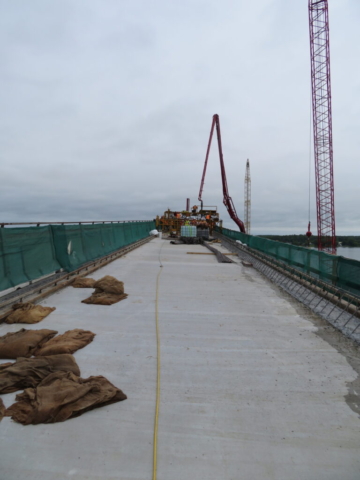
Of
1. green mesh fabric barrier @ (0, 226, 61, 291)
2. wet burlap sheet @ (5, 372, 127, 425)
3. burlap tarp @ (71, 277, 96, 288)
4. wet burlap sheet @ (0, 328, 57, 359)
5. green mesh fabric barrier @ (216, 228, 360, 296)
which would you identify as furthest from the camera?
burlap tarp @ (71, 277, 96, 288)

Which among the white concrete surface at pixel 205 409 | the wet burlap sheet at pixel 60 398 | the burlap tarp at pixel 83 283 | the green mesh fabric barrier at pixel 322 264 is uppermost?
the green mesh fabric barrier at pixel 322 264

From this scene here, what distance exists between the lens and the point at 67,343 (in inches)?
193

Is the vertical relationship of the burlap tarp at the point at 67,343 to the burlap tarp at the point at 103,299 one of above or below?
below

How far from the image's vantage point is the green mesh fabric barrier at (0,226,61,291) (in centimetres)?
736

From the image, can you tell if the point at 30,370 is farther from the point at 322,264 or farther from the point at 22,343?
the point at 322,264

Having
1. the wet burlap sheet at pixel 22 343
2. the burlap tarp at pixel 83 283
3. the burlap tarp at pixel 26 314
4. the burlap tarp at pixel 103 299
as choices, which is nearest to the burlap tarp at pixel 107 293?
the burlap tarp at pixel 103 299

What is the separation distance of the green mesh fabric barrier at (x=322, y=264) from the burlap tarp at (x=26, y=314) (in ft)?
22.7

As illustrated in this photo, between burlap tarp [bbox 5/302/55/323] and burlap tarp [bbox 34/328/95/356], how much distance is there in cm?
116

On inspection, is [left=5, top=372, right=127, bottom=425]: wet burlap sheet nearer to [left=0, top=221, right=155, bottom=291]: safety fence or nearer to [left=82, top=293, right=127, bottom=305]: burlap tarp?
[left=82, top=293, right=127, bottom=305]: burlap tarp

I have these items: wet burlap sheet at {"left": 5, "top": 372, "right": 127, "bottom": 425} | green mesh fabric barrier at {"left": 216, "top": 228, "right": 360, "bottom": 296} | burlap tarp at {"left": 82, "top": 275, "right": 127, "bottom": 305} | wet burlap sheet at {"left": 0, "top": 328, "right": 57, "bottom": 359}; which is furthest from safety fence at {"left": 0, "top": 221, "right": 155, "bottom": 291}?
green mesh fabric barrier at {"left": 216, "top": 228, "right": 360, "bottom": 296}

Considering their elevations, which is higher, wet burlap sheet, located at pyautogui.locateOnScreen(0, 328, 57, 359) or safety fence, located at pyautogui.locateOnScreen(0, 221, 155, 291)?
safety fence, located at pyautogui.locateOnScreen(0, 221, 155, 291)

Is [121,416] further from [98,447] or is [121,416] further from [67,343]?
[67,343]

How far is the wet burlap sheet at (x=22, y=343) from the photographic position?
4621mm

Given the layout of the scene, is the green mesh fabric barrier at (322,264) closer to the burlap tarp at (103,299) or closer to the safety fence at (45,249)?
the burlap tarp at (103,299)
